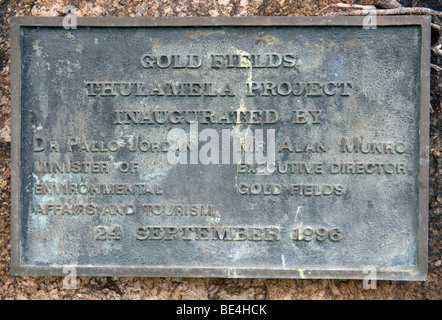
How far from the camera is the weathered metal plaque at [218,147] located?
259cm

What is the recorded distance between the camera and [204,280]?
2.85 meters

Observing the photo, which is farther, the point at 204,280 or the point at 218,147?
the point at 204,280

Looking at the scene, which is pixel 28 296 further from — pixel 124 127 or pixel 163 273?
pixel 124 127

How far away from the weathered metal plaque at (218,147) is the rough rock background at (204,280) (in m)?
0.28

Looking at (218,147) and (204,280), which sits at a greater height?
(218,147)

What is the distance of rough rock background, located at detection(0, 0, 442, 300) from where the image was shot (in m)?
2.83

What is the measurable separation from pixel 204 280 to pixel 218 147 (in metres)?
0.86

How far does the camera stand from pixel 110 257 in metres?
2.66

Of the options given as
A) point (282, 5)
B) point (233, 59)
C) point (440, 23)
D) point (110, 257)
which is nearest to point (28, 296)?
point (110, 257)

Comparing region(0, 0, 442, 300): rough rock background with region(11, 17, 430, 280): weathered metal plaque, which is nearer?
region(11, 17, 430, 280): weathered metal plaque

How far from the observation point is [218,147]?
2.62m

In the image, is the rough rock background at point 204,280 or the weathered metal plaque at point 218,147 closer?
the weathered metal plaque at point 218,147

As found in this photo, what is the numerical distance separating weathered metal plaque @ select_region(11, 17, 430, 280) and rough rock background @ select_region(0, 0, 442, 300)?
0.28 meters

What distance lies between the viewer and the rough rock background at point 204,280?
2.83 m
